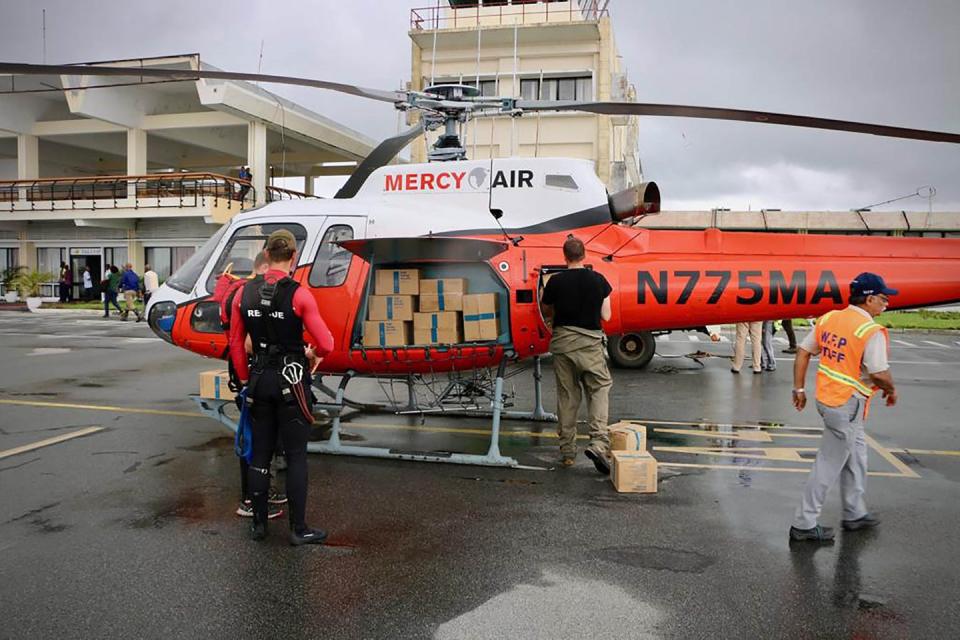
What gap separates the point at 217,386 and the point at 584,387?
3.75 m

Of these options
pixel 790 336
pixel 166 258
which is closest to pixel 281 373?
pixel 790 336

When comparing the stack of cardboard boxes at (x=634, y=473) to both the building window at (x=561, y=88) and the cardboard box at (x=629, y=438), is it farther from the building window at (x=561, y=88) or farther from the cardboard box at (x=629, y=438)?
the building window at (x=561, y=88)

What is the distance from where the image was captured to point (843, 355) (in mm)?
4668

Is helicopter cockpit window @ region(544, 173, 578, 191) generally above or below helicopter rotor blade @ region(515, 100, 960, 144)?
below

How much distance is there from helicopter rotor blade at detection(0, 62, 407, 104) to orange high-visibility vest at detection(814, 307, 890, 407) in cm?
452

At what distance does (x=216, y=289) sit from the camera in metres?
7.16

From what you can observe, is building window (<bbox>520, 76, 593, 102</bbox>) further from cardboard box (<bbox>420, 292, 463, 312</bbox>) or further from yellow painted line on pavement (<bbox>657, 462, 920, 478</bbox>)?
yellow painted line on pavement (<bbox>657, 462, 920, 478</bbox>)

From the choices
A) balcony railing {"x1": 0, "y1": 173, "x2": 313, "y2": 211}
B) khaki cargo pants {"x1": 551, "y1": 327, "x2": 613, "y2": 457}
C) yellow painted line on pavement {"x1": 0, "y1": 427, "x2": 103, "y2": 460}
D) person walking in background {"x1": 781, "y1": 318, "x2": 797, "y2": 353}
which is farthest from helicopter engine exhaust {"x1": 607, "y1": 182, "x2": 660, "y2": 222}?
balcony railing {"x1": 0, "y1": 173, "x2": 313, "y2": 211}

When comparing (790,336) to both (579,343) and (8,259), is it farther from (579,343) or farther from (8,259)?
(8,259)

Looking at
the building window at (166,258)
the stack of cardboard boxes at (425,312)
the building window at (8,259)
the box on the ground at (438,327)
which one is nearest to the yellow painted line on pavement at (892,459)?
the stack of cardboard boxes at (425,312)

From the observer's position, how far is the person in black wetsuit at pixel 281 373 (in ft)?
14.9

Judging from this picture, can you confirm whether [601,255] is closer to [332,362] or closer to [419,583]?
[332,362]

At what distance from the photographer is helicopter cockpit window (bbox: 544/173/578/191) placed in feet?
23.7

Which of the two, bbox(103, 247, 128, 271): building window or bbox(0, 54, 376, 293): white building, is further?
bbox(103, 247, 128, 271): building window
